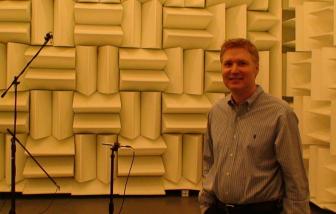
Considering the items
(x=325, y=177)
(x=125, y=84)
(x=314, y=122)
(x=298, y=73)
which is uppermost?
(x=298, y=73)

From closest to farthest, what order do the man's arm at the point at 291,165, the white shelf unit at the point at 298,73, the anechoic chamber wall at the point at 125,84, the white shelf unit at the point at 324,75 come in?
the man's arm at the point at 291,165
the white shelf unit at the point at 324,75
the anechoic chamber wall at the point at 125,84
the white shelf unit at the point at 298,73

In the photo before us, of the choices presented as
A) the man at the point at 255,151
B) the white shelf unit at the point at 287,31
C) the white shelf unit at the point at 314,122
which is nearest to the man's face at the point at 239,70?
the man at the point at 255,151

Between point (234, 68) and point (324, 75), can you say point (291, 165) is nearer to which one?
point (234, 68)

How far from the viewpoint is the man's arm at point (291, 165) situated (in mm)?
1565

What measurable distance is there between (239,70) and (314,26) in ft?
8.71

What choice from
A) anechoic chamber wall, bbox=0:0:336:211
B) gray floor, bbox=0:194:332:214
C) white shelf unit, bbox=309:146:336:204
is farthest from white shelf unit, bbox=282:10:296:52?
gray floor, bbox=0:194:332:214

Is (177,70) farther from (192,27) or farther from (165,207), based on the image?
(165,207)

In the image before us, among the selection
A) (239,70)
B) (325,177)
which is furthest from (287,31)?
(239,70)

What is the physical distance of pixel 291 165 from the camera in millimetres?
1568

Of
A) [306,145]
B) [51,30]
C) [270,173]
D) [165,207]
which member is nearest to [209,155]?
[270,173]

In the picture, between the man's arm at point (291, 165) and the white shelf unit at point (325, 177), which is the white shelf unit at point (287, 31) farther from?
the man's arm at point (291, 165)

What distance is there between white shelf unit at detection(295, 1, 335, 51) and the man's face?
2.45m

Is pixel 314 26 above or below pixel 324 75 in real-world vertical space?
above

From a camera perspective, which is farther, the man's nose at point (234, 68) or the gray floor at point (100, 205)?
the gray floor at point (100, 205)
